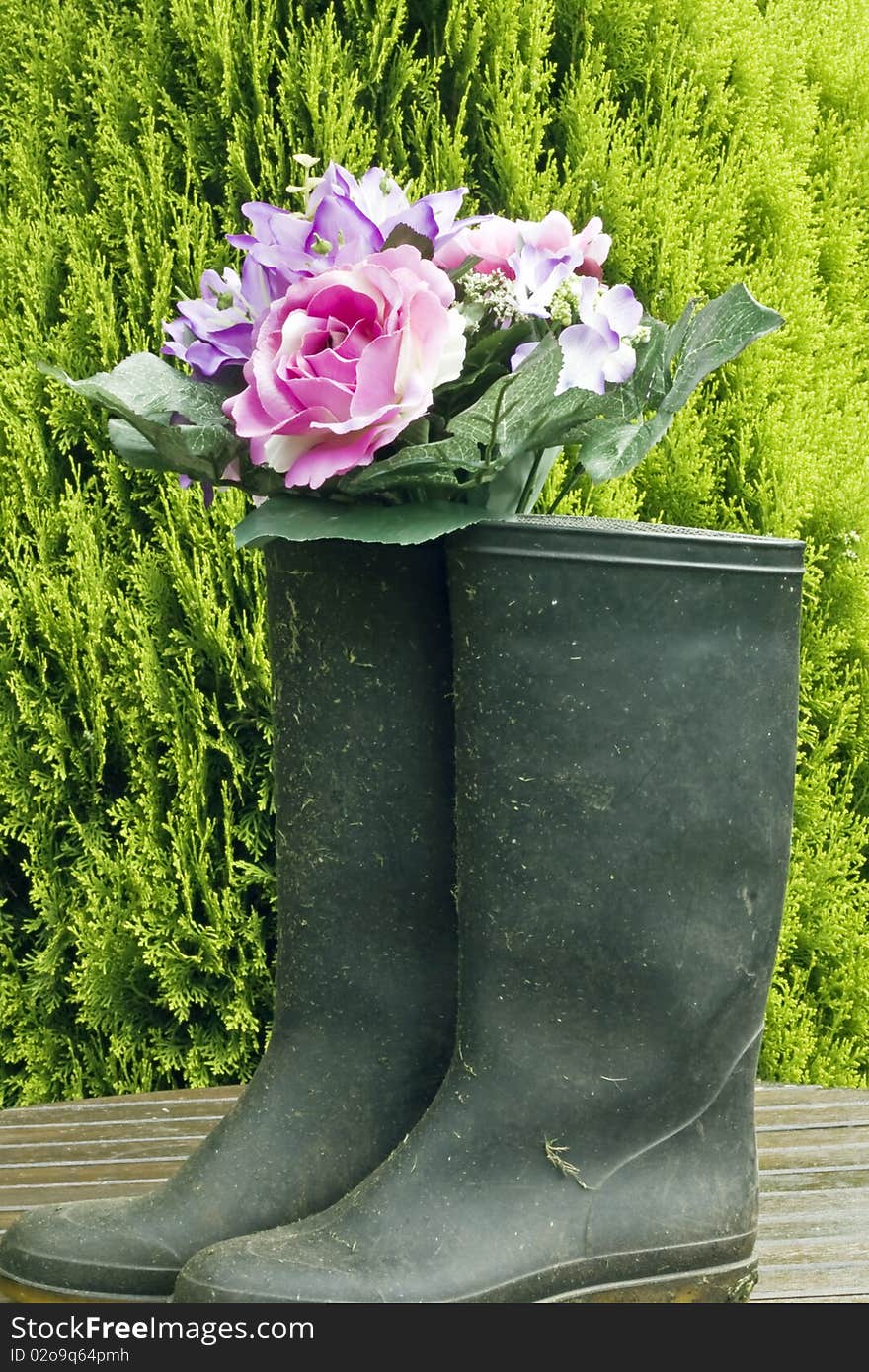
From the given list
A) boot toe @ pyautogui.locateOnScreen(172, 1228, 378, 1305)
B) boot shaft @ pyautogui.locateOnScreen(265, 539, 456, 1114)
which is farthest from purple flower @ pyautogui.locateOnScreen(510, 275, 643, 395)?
boot toe @ pyautogui.locateOnScreen(172, 1228, 378, 1305)

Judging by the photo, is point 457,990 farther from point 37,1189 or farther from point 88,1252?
point 37,1189

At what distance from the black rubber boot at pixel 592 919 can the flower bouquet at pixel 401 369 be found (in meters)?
0.06

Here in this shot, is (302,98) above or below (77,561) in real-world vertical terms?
above

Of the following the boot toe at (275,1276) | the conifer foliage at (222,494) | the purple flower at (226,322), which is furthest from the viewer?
the conifer foliage at (222,494)

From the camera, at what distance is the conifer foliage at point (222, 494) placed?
161 centimetres

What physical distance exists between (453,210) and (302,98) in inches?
32.3

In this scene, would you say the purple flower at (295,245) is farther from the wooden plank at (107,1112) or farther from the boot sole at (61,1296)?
the wooden plank at (107,1112)

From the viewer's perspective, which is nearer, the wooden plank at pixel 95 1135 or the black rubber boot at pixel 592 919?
the black rubber boot at pixel 592 919

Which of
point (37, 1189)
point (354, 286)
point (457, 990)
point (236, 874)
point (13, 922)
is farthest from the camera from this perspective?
point (13, 922)

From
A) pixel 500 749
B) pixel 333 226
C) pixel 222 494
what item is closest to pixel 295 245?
pixel 333 226

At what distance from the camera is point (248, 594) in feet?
5.32

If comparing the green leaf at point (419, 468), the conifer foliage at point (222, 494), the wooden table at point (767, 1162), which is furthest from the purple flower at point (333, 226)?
the conifer foliage at point (222, 494)

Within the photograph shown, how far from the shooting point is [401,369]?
0.79 metres

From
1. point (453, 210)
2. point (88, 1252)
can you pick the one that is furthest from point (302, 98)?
point (88, 1252)
